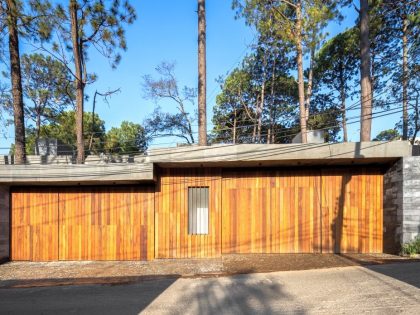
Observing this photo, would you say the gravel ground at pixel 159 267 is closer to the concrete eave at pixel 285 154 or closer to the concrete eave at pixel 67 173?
the concrete eave at pixel 67 173

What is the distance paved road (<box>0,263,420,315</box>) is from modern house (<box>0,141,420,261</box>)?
7.59 feet

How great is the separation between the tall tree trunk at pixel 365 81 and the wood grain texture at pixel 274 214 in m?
2.58

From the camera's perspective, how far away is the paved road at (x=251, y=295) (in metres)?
5.00

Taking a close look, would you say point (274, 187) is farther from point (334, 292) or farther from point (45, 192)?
point (45, 192)

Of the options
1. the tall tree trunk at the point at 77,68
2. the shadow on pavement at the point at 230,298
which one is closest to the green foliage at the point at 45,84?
the tall tree trunk at the point at 77,68

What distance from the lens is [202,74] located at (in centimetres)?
1060

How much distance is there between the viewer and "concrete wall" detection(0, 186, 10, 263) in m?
9.52

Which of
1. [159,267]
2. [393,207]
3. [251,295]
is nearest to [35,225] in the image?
[159,267]

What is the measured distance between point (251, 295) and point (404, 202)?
4.95 meters

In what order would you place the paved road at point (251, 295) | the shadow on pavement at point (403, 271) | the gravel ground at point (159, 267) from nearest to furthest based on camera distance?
the paved road at point (251, 295) → the shadow on pavement at point (403, 271) → the gravel ground at point (159, 267)

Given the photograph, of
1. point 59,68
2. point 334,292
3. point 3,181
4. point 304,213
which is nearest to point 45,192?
point 3,181

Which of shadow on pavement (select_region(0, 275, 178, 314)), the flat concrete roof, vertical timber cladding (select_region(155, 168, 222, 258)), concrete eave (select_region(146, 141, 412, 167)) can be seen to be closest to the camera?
shadow on pavement (select_region(0, 275, 178, 314))

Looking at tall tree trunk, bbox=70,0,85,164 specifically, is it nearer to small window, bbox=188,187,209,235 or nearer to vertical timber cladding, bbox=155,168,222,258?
vertical timber cladding, bbox=155,168,222,258

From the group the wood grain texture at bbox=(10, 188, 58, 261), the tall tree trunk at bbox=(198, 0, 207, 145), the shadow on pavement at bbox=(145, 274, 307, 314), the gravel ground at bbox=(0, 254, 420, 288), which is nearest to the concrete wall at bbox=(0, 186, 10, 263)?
the wood grain texture at bbox=(10, 188, 58, 261)
